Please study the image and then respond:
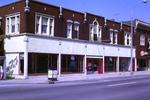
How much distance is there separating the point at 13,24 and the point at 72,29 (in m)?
7.59

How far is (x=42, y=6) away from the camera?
115 ft

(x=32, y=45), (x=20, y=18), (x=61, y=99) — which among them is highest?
(x=20, y=18)

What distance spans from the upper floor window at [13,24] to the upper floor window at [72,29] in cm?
673

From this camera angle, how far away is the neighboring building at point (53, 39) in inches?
1326

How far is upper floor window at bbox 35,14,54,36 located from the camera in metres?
34.8

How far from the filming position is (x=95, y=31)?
145 ft

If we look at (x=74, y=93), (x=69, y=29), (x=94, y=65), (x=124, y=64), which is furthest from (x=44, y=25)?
(x=124, y=64)

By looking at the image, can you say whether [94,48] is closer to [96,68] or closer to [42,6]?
[96,68]

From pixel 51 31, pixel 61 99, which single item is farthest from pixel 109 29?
pixel 61 99

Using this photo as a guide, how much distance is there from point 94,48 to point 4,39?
13039 millimetres

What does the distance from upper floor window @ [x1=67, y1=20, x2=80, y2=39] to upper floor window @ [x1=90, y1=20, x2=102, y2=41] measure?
3.28 m

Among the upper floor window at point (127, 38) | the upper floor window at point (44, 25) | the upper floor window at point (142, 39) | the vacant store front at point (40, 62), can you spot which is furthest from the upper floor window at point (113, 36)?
the upper floor window at point (44, 25)

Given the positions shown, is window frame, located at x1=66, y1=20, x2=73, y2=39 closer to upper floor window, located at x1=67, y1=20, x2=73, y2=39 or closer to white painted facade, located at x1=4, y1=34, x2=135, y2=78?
upper floor window, located at x1=67, y1=20, x2=73, y2=39

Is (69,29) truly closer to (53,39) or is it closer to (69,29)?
(69,29)
